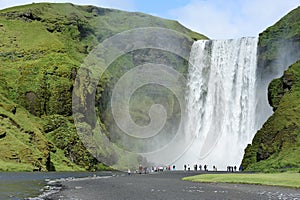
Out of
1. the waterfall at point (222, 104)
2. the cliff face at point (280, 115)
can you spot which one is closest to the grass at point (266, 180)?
the cliff face at point (280, 115)

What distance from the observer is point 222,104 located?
138 metres

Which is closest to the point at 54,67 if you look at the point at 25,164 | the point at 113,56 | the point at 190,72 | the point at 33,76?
the point at 33,76

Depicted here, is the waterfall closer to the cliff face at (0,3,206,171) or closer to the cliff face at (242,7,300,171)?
the cliff face at (242,7,300,171)

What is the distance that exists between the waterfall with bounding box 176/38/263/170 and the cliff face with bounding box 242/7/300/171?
5.35 metres

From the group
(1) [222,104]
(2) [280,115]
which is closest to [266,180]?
(2) [280,115]

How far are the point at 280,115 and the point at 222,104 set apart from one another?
45.9m

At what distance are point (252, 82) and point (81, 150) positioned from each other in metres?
54.0

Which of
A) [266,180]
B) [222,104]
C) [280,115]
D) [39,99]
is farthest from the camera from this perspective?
[39,99]

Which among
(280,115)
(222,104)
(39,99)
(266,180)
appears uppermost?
(39,99)

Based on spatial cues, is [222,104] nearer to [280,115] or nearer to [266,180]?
[280,115]

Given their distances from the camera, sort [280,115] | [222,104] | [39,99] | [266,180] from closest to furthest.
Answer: [266,180] → [280,115] → [222,104] → [39,99]

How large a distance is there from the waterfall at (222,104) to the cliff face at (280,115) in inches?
211

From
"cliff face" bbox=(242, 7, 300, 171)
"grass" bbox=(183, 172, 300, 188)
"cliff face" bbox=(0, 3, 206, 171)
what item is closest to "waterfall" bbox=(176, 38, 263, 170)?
"cliff face" bbox=(242, 7, 300, 171)

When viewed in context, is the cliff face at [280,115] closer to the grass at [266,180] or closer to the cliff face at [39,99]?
the grass at [266,180]
